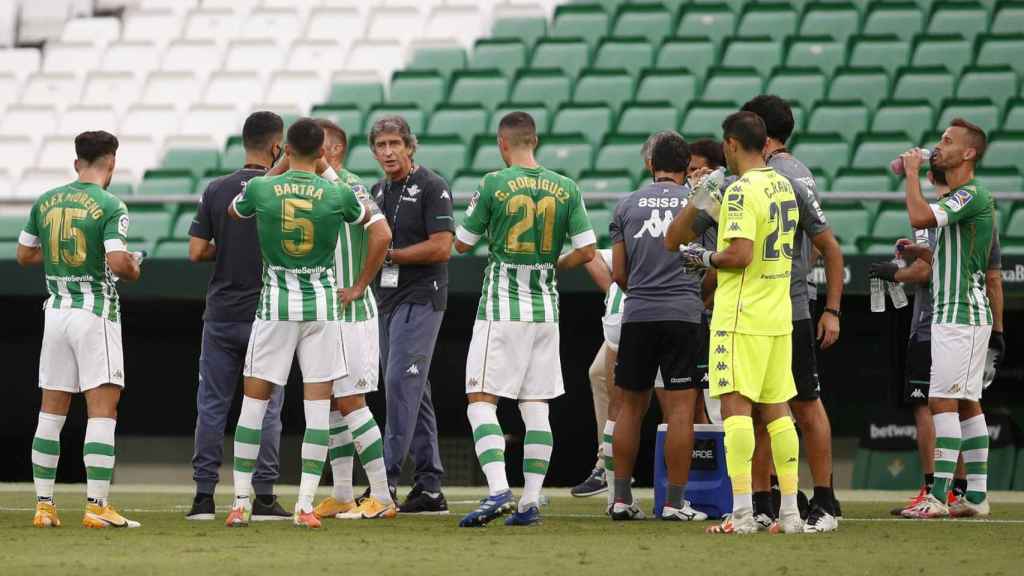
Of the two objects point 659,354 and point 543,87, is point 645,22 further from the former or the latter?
point 659,354

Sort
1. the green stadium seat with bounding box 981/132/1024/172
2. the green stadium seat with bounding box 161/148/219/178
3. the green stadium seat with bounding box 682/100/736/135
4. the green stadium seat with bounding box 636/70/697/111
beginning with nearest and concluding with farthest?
the green stadium seat with bounding box 981/132/1024/172, the green stadium seat with bounding box 682/100/736/135, the green stadium seat with bounding box 636/70/697/111, the green stadium seat with bounding box 161/148/219/178

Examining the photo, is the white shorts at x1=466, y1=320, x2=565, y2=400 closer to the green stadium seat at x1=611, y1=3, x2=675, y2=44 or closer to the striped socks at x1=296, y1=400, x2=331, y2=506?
the striped socks at x1=296, y1=400, x2=331, y2=506

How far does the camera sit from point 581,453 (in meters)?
12.4

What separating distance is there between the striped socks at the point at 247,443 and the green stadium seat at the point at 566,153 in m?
6.53

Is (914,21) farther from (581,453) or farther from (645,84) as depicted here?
(581,453)

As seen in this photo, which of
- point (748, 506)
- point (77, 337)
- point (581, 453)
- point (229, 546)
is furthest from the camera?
point (581, 453)

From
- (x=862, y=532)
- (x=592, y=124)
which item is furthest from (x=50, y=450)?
(x=592, y=124)

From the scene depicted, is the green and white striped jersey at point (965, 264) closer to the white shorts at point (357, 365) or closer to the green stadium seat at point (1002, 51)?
the white shorts at point (357, 365)

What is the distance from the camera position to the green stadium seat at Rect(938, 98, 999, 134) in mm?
13258

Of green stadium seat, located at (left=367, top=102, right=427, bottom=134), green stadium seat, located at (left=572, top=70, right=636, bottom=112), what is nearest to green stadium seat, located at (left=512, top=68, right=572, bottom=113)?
green stadium seat, located at (left=572, top=70, right=636, bottom=112)

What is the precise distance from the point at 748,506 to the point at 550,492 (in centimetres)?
419

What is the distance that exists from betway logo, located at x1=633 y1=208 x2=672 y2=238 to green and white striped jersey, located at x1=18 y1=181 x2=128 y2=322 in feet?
8.31

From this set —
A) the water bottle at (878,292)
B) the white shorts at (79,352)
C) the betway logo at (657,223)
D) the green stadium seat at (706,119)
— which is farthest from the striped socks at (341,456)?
the green stadium seat at (706,119)

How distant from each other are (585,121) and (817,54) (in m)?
2.45
